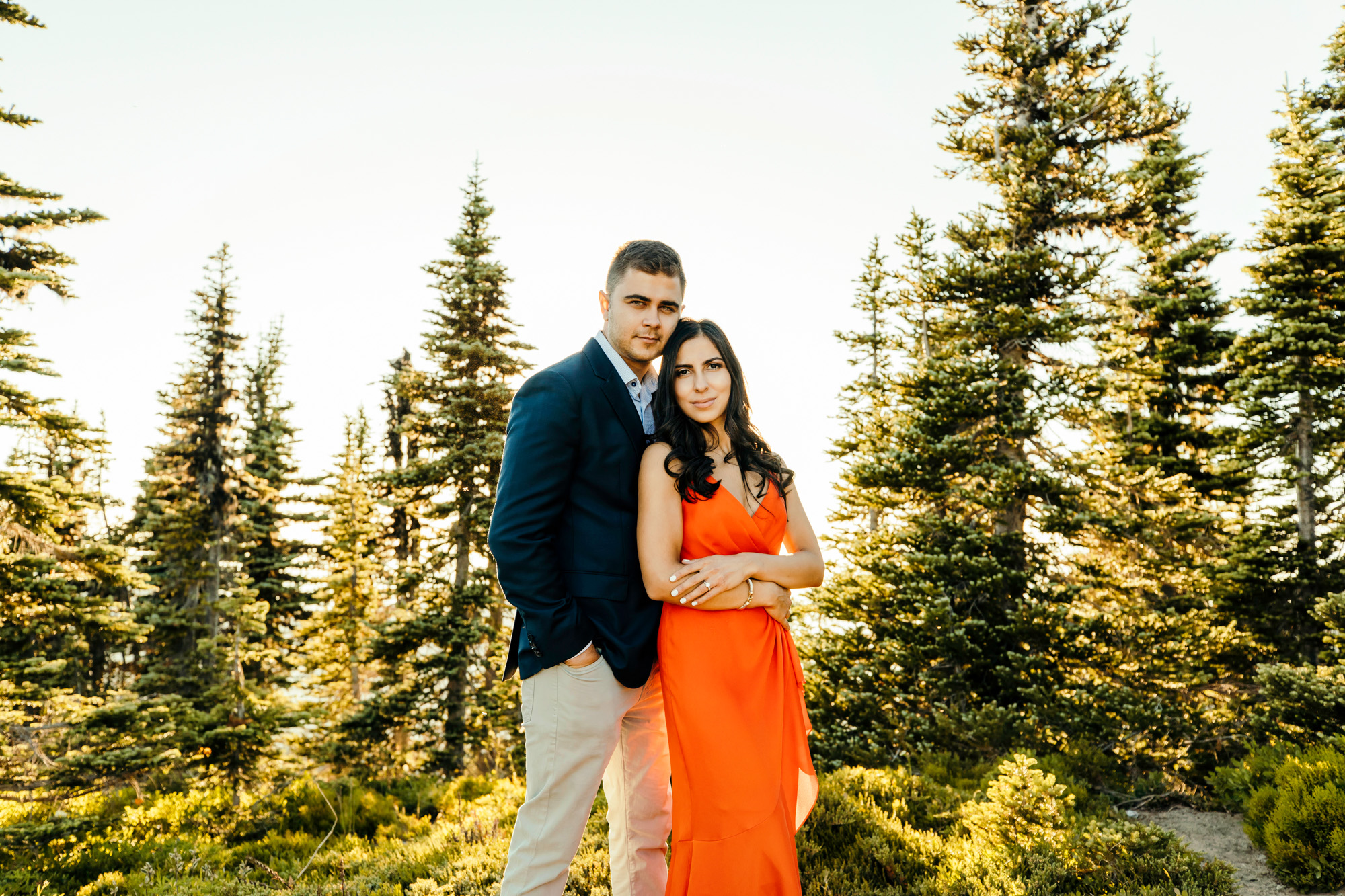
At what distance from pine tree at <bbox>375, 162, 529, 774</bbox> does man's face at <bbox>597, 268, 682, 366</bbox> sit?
12189mm

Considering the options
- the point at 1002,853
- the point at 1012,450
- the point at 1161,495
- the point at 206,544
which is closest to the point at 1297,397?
the point at 1161,495

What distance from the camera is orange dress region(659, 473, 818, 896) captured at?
110 inches

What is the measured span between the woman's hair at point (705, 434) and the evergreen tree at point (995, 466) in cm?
824

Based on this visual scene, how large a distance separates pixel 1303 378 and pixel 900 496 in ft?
20.1

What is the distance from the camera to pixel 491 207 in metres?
16.7

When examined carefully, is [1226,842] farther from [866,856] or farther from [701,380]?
[701,380]

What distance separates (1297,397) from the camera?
1054 cm

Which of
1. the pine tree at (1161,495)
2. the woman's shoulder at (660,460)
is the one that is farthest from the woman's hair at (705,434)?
the pine tree at (1161,495)

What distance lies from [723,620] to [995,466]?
9409 mm

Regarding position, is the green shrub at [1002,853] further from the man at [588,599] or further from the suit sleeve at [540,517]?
the suit sleeve at [540,517]

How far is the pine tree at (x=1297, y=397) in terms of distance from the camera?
1010 cm

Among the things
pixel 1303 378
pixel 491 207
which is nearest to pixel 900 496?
pixel 1303 378

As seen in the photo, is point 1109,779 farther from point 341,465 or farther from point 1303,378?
point 341,465

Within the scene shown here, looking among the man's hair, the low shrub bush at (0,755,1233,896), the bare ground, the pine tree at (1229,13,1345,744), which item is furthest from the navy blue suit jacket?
the pine tree at (1229,13,1345,744)
